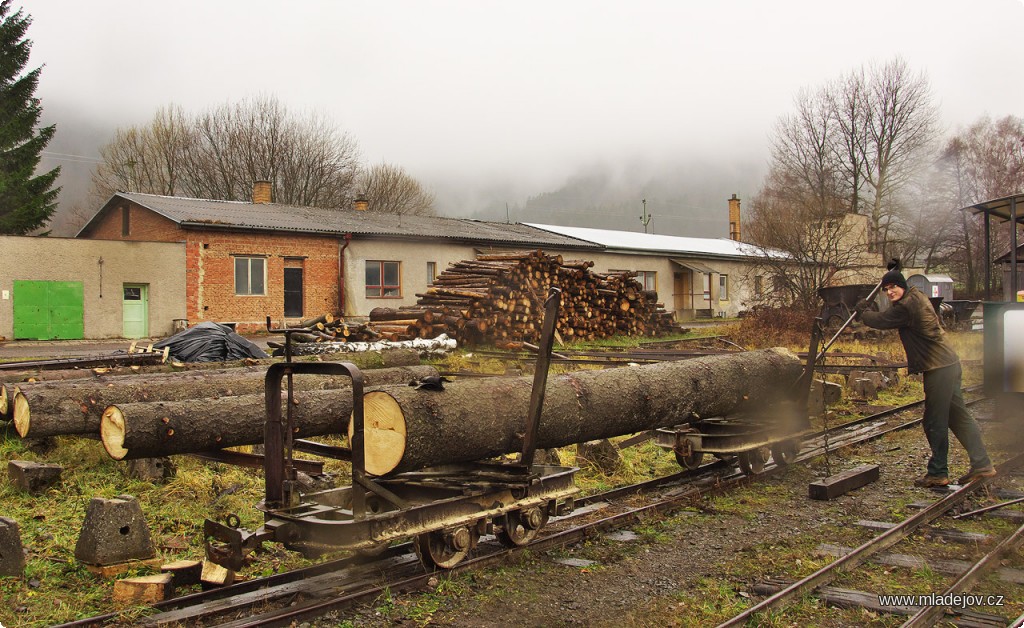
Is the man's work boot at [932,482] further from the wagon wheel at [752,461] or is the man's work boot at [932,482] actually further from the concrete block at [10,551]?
the concrete block at [10,551]

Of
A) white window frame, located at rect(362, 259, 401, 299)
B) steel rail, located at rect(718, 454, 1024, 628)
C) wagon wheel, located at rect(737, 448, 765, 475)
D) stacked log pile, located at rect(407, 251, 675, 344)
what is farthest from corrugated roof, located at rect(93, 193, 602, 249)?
steel rail, located at rect(718, 454, 1024, 628)

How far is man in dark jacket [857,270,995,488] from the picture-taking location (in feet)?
24.5

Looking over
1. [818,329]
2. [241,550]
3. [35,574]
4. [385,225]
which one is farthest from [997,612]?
[385,225]

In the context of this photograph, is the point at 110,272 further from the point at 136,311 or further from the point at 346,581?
the point at 346,581

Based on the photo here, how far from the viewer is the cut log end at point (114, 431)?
6.60m

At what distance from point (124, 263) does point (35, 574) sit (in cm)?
2128

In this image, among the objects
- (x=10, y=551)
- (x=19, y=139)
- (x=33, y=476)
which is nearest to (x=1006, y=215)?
(x=10, y=551)

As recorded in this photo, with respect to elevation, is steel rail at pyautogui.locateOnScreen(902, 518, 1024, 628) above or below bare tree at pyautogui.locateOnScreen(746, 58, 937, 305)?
below

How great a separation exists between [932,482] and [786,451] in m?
1.50

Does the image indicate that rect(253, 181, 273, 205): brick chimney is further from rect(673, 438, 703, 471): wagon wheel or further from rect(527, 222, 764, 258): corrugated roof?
rect(673, 438, 703, 471): wagon wheel

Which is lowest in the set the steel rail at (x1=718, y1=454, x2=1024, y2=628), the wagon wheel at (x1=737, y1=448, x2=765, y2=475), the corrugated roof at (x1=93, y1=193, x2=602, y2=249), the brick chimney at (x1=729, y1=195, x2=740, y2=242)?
the steel rail at (x1=718, y1=454, x2=1024, y2=628)

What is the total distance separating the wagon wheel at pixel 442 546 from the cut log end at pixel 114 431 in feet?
10.3

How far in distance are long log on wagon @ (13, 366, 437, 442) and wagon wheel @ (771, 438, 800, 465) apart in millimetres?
4111

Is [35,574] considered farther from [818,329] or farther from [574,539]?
[818,329]
